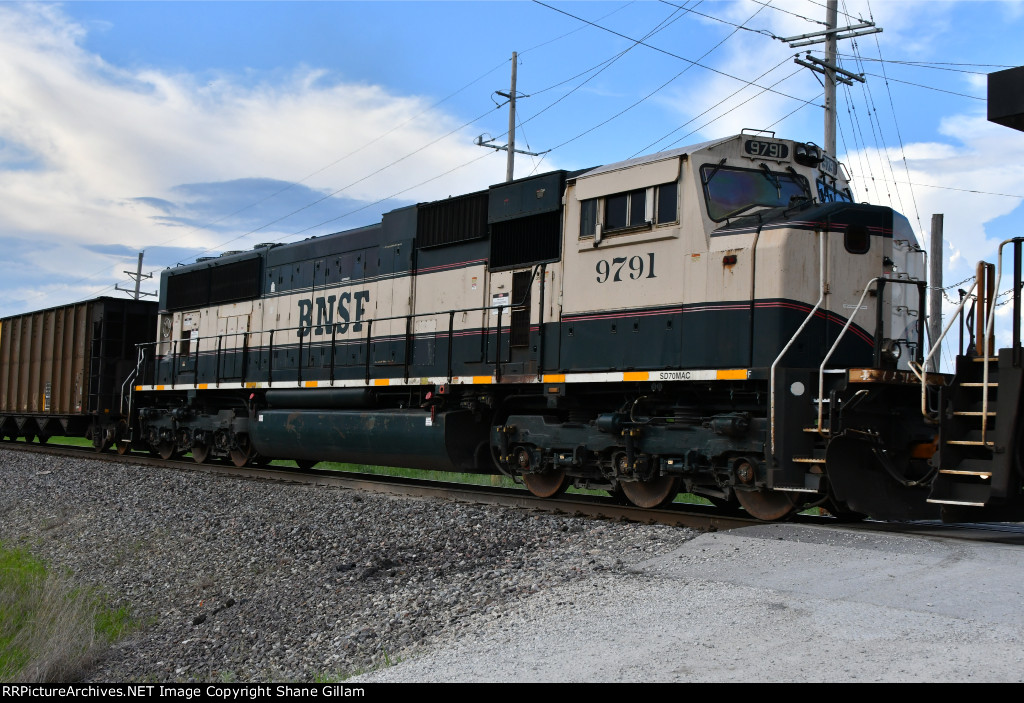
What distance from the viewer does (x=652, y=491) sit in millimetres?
9109

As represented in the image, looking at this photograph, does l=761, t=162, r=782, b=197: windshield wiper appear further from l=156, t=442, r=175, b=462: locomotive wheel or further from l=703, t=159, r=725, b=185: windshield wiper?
l=156, t=442, r=175, b=462: locomotive wheel

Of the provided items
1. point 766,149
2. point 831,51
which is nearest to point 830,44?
point 831,51

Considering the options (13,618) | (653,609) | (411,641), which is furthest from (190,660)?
(653,609)

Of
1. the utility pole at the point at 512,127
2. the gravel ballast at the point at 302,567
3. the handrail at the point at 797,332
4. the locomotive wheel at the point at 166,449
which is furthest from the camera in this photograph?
the utility pole at the point at 512,127

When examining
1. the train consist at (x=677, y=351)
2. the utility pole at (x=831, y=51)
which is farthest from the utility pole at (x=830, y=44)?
the train consist at (x=677, y=351)

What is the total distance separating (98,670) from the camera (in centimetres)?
683

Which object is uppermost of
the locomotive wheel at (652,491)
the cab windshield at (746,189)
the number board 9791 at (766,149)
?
the number board 9791 at (766,149)

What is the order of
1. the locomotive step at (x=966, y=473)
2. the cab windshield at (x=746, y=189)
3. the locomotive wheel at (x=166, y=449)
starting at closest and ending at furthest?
1. the locomotive step at (x=966, y=473)
2. the cab windshield at (x=746, y=189)
3. the locomotive wheel at (x=166, y=449)

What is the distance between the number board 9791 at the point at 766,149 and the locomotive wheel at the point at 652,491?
3.31m

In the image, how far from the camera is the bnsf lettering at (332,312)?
43.8 ft

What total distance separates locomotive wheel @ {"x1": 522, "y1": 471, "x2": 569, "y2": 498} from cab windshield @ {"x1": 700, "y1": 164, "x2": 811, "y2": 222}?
11.3ft

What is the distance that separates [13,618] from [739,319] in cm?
700

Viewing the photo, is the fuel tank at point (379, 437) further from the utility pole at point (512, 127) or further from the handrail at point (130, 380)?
the utility pole at point (512, 127)

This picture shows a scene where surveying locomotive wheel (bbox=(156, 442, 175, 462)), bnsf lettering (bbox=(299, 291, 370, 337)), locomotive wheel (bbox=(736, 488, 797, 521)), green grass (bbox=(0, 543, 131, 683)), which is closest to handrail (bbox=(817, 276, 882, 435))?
locomotive wheel (bbox=(736, 488, 797, 521))
